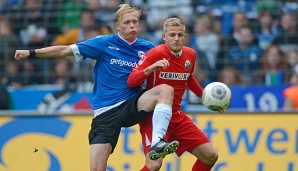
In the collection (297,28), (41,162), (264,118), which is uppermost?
(297,28)

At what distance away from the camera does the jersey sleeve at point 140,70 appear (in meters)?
8.17

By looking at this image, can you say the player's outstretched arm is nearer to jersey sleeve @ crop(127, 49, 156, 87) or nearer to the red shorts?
jersey sleeve @ crop(127, 49, 156, 87)

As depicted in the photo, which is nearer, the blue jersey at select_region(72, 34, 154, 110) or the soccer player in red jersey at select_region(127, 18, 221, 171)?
the soccer player in red jersey at select_region(127, 18, 221, 171)

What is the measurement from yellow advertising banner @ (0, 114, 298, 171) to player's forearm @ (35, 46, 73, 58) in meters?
2.28

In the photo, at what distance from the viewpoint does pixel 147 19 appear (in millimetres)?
15000

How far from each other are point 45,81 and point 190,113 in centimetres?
479

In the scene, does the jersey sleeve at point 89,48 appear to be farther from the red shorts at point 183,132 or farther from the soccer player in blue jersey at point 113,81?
the red shorts at point 183,132

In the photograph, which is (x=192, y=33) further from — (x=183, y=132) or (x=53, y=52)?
(x=53, y=52)

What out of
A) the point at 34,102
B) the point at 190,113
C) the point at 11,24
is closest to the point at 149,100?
the point at 190,113

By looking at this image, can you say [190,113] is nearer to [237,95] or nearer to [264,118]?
[264,118]

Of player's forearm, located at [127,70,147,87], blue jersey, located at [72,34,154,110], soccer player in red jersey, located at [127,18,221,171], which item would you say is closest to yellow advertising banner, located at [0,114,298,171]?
soccer player in red jersey, located at [127,18,221,171]

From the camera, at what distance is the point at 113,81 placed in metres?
8.56

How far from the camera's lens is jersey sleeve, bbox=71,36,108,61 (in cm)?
851

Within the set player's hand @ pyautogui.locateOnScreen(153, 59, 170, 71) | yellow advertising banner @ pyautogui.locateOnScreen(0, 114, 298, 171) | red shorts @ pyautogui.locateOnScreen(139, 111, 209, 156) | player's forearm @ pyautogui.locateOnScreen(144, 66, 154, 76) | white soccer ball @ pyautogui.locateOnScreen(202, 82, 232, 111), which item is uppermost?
player's hand @ pyautogui.locateOnScreen(153, 59, 170, 71)
